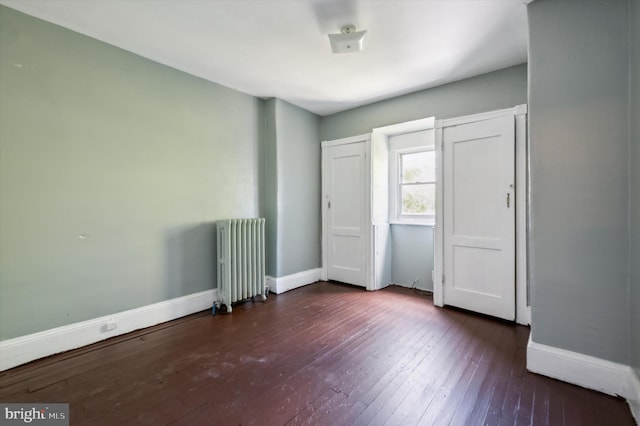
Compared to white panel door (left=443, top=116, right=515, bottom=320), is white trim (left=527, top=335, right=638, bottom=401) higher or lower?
lower

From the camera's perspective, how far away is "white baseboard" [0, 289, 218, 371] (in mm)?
2016

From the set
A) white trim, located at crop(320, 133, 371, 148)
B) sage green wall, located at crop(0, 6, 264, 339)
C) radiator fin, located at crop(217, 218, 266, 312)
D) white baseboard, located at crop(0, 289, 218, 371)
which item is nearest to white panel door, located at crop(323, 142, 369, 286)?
white trim, located at crop(320, 133, 371, 148)

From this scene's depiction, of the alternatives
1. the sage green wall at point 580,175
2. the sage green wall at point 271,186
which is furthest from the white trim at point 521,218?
the sage green wall at point 271,186

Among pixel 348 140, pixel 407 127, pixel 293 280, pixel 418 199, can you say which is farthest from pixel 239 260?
pixel 407 127

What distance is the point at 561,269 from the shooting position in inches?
74.0

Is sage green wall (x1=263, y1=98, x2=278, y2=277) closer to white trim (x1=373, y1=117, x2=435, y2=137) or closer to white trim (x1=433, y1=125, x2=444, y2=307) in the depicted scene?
white trim (x1=373, y1=117, x2=435, y2=137)

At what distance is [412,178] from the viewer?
4.06 metres

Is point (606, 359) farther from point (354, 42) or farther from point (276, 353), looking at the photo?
point (354, 42)

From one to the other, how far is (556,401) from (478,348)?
631 millimetres

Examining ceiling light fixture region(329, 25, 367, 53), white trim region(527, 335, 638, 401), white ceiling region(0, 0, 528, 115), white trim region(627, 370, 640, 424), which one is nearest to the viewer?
white trim region(627, 370, 640, 424)

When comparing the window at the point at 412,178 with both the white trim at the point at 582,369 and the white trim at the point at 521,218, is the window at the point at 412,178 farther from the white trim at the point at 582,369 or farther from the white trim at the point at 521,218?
the white trim at the point at 582,369

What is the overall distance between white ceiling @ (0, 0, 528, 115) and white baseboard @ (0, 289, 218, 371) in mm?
2424

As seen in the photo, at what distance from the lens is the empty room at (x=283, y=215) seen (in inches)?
66.8

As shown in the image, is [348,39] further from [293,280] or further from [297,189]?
[293,280]
